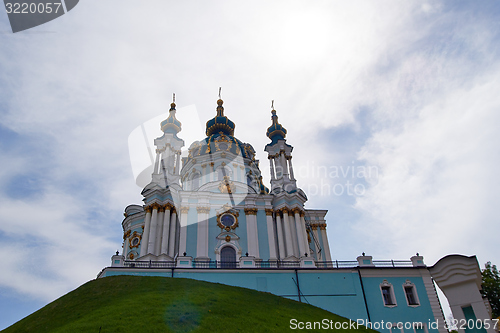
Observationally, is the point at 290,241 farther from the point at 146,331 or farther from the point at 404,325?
the point at 146,331

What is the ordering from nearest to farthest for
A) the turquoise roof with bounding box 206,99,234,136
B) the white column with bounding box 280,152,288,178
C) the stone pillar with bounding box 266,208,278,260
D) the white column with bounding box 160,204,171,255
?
the white column with bounding box 160,204,171,255, the stone pillar with bounding box 266,208,278,260, the white column with bounding box 280,152,288,178, the turquoise roof with bounding box 206,99,234,136

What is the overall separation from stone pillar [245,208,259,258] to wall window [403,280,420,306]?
10325 mm

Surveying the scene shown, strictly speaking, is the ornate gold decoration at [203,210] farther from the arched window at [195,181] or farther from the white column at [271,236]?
the arched window at [195,181]

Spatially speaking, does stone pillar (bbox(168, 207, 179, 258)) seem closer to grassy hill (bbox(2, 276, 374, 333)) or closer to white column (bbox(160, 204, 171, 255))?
white column (bbox(160, 204, 171, 255))

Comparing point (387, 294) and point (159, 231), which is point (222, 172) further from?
point (387, 294)

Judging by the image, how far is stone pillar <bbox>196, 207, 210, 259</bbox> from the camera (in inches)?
1046

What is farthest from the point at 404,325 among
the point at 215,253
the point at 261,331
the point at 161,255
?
the point at 161,255

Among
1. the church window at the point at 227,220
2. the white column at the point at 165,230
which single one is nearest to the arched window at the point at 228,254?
the church window at the point at 227,220

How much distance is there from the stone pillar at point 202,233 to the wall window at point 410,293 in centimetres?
1286

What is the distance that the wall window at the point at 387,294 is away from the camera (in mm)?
20531

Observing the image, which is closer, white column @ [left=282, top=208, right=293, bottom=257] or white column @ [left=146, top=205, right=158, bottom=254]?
white column @ [left=146, top=205, right=158, bottom=254]

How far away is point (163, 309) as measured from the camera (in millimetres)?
14211

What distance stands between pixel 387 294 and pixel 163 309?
1296 cm

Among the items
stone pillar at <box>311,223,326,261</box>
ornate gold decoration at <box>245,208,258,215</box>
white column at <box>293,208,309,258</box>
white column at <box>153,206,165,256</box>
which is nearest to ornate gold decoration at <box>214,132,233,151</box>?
ornate gold decoration at <box>245,208,258,215</box>
